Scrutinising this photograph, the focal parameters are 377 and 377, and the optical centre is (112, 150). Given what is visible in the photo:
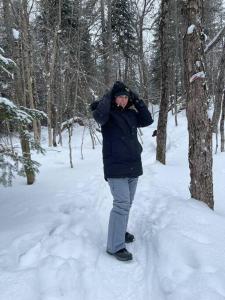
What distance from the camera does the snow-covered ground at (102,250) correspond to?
3550mm

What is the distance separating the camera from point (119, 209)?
14.6 ft

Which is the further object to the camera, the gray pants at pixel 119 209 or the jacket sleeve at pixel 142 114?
the jacket sleeve at pixel 142 114

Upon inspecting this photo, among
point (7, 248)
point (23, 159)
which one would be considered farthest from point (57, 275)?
point (23, 159)

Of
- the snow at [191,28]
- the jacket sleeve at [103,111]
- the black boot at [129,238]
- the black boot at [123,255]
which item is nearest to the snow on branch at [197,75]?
the snow at [191,28]

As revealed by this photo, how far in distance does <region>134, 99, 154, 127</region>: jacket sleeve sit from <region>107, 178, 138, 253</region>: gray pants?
745 mm

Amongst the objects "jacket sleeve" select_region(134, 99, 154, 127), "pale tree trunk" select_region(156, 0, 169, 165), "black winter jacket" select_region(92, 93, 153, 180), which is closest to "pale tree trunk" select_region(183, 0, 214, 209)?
"jacket sleeve" select_region(134, 99, 154, 127)

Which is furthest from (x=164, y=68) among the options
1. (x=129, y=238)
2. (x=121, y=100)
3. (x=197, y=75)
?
(x=129, y=238)

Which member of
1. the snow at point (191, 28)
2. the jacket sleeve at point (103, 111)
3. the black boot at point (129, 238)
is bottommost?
the black boot at point (129, 238)

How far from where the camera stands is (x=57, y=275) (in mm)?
3859

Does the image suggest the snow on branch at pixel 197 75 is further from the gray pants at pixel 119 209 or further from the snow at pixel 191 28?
the gray pants at pixel 119 209

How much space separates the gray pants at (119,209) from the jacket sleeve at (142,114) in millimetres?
745

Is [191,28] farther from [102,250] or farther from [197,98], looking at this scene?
[102,250]

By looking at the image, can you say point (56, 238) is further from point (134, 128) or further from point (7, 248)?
point (134, 128)

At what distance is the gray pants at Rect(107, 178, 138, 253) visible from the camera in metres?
4.40
